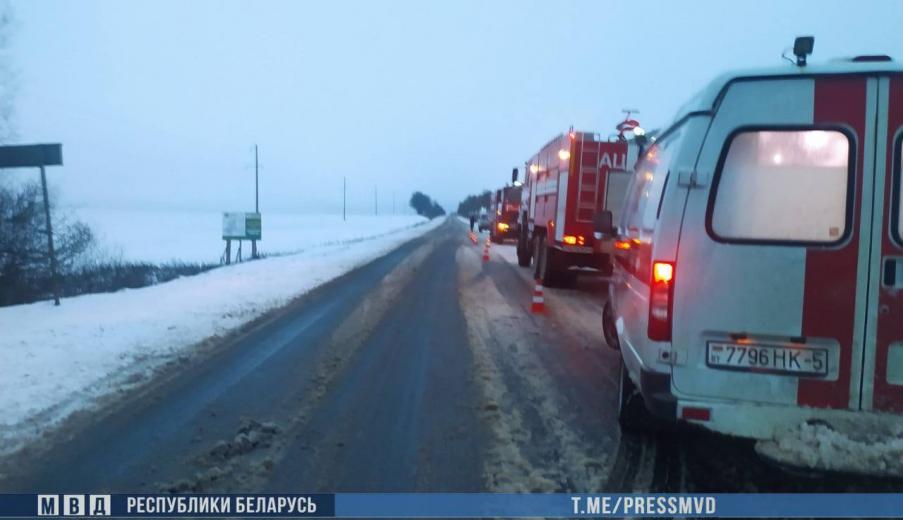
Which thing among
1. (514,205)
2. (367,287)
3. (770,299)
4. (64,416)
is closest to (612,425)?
(770,299)

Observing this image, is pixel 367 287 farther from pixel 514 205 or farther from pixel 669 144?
pixel 514 205

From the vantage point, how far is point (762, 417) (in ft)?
13.2

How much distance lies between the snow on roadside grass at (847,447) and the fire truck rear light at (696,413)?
383 mm

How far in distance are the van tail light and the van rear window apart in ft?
1.19

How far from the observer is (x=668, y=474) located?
15.7 ft

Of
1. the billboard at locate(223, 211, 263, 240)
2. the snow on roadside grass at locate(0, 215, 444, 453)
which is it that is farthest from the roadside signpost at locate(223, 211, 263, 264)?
the snow on roadside grass at locate(0, 215, 444, 453)

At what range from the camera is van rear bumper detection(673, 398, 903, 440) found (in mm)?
3914

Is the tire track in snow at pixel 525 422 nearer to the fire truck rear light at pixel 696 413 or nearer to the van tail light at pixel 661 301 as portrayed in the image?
the fire truck rear light at pixel 696 413

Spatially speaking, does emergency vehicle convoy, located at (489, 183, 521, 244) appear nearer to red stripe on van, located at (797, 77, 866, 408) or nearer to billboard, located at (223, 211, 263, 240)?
billboard, located at (223, 211, 263, 240)

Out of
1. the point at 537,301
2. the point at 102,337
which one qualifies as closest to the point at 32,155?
the point at 102,337

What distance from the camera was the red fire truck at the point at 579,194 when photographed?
536 inches

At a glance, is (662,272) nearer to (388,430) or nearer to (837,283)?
(837,283)

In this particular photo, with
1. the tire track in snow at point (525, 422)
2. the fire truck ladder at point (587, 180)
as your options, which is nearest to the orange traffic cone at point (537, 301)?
the tire track in snow at point (525, 422)

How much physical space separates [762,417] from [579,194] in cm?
1004
